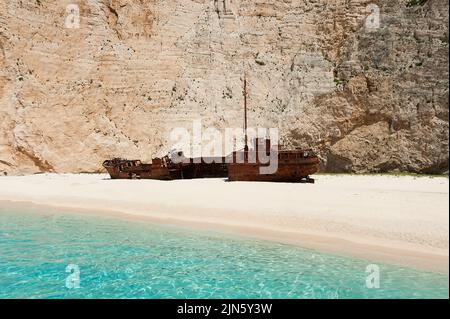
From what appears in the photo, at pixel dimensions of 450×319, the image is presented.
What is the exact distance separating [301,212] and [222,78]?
28.4 meters

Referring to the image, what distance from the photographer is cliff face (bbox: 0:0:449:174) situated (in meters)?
32.8

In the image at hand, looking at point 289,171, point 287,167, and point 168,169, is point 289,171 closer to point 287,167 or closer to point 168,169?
point 287,167

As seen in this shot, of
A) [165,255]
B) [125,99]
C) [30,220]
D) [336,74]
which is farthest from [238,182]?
[125,99]

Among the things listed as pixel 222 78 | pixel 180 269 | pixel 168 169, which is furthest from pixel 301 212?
pixel 222 78

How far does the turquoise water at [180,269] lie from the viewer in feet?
28.1

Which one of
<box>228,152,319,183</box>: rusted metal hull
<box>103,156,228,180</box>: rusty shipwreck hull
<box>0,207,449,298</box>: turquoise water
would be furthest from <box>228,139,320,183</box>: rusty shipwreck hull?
<box>0,207,449,298</box>: turquoise water

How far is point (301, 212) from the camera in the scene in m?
14.9

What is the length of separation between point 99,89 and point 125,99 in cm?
247

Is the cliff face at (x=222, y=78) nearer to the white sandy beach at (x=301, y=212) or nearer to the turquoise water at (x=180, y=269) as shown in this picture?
the white sandy beach at (x=301, y=212)

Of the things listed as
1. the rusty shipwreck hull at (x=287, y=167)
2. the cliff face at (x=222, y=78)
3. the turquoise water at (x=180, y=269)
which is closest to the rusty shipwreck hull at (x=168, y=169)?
the rusty shipwreck hull at (x=287, y=167)

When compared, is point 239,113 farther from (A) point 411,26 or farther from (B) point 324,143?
(A) point 411,26

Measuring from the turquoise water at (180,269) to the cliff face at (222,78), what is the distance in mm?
22810

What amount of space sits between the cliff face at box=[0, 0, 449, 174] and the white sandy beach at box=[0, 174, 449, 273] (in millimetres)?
13116

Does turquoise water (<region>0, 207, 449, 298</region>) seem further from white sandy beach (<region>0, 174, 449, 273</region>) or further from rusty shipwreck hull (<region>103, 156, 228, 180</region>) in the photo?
rusty shipwreck hull (<region>103, 156, 228, 180</region>)
